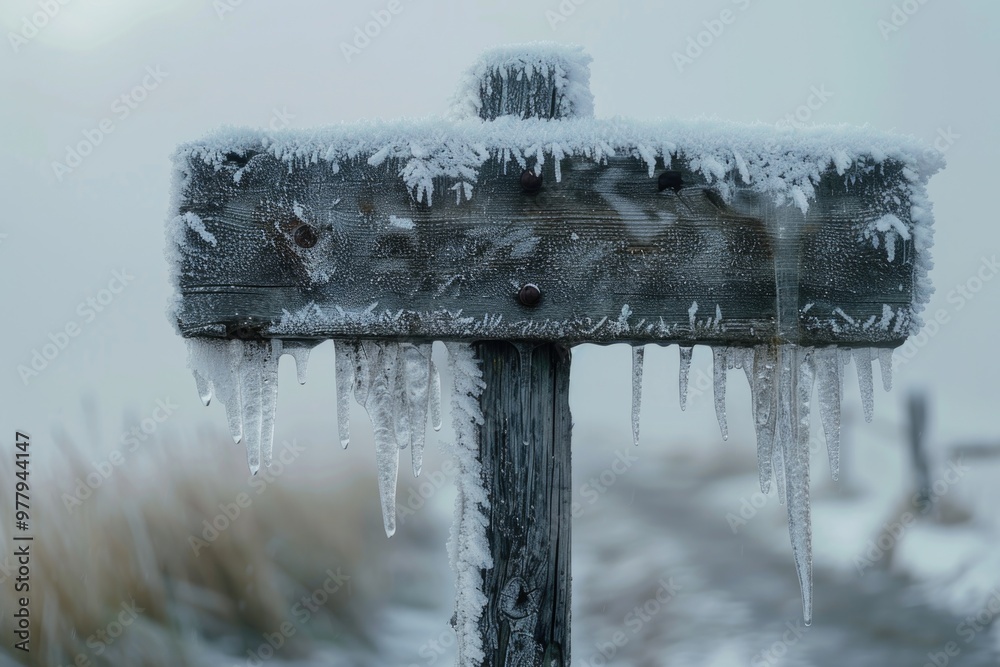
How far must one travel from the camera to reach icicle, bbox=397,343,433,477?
1.43m

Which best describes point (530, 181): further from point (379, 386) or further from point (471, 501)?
point (471, 501)

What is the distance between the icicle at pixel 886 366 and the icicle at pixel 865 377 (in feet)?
0.07

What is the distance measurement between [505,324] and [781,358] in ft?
1.73

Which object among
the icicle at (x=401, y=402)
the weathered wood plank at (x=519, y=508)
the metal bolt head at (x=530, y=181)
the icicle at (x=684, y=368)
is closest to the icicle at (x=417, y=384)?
the icicle at (x=401, y=402)

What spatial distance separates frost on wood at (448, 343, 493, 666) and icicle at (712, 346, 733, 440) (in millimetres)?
461

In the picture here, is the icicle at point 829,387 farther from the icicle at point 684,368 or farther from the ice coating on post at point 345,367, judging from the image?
the ice coating on post at point 345,367

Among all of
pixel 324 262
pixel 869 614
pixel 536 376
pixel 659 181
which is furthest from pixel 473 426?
pixel 869 614

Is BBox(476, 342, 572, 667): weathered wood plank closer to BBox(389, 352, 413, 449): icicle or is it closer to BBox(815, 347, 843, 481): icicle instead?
BBox(389, 352, 413, 449): icicle

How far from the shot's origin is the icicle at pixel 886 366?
4.77 feet

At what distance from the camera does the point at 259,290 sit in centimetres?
132

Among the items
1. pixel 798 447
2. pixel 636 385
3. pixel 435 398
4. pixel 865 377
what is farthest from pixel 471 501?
pixel 865 377

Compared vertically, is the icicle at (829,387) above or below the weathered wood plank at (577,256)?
below

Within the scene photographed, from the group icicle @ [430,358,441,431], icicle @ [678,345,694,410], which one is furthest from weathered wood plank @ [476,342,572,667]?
icicle @ [678,345,694,410]

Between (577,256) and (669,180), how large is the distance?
0.68 ft
